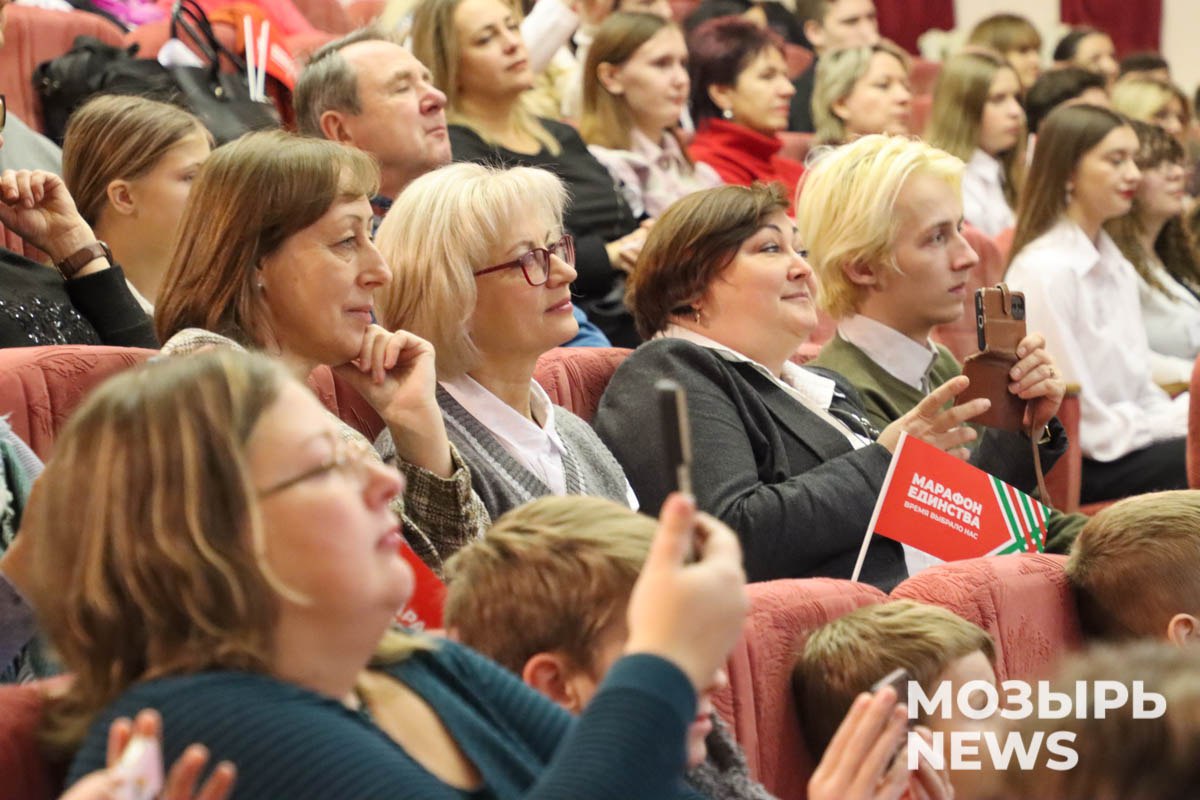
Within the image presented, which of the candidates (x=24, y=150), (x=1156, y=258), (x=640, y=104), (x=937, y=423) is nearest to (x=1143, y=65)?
(x=1156, y=258)

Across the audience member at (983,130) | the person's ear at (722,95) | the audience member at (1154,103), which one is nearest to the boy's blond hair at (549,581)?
the person's ear at (722,95)

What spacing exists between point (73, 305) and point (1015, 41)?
15.5 feet

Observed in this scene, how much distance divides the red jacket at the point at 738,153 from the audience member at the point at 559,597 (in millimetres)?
3029

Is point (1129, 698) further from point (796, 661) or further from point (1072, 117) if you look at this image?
point (1072, 117)

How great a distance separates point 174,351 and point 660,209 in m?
2.20

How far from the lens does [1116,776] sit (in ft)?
2.65

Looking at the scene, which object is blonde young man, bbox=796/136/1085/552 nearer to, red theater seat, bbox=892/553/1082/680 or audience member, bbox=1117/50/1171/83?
red theater seat, bbox=892/553/1082/680

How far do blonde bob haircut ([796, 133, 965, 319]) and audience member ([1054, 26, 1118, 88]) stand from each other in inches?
153

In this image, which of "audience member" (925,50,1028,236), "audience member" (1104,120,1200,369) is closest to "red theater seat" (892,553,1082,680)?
"audience member" (1104,120,1200,369)

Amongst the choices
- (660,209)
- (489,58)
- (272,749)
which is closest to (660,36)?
(660,209)

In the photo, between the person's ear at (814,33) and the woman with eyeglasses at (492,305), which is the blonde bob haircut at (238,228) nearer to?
the woman with eyeglasses at (492,305)

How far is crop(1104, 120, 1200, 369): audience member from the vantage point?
4055 mm

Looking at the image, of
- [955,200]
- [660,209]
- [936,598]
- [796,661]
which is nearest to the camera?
[796,661]

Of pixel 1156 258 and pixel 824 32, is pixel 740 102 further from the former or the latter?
pixel 824 32
